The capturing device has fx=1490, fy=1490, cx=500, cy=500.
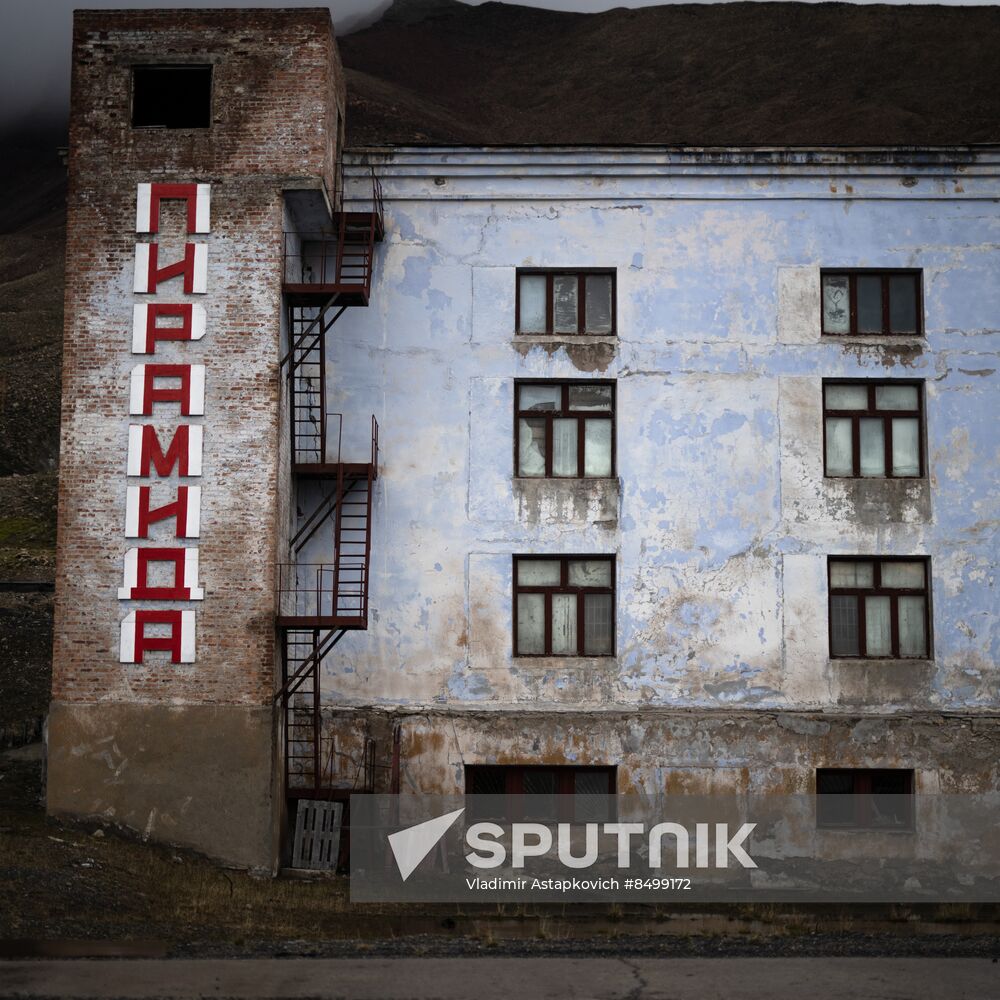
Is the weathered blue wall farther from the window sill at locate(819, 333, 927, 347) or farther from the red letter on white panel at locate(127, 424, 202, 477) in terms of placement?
the red letter on white panel at locate(127, 424, 202, 477)

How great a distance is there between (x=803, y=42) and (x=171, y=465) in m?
118

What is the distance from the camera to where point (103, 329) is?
825 inches

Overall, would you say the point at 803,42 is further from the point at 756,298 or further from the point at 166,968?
the point at 166,968

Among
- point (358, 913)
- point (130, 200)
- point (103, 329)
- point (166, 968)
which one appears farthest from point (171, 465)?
point (166, 968)

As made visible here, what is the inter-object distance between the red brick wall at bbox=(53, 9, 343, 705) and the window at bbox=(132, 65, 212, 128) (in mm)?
206

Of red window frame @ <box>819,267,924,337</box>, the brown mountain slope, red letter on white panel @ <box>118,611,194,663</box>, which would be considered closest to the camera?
red letter on white panel @ <box>118,611,194,663</box>

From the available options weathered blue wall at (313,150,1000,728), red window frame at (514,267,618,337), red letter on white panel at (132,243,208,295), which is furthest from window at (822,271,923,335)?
red letter on white panel at (132,243,208,295)

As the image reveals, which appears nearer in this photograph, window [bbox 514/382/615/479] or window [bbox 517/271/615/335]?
window [bbox 514/382/615/479]

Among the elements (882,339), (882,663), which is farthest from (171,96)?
(882,663)

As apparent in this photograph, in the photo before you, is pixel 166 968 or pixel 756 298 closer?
pixel 166 968

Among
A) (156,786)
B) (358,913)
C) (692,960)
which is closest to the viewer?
(692,960)

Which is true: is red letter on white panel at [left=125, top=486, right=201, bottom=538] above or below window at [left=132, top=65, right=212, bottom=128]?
below

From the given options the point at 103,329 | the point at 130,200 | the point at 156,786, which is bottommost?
the point at 156,786

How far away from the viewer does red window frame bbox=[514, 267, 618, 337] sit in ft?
74.9
